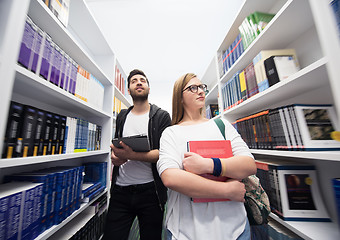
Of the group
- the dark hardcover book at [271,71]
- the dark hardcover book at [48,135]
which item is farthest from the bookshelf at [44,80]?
the dark hardcover book at [271,71]

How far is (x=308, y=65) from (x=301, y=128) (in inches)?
21.2

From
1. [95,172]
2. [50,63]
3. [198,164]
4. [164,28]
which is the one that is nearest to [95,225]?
[95,172]

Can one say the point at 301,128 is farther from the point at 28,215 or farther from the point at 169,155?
the point at 28,215

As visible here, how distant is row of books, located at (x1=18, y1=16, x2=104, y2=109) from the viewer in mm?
668

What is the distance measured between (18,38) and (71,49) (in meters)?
0.58

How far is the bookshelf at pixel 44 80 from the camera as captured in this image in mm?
517

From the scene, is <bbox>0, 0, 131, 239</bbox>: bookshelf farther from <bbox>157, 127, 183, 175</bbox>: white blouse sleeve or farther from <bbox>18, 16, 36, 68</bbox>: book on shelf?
<bbox>157, 127, 183, 175</bbox>: white blouse sleeve

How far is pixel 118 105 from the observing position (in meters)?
1.97

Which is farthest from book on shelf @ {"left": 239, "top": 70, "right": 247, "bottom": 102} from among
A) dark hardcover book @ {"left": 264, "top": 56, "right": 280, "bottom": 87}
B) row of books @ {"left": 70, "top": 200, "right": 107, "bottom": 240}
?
row of books @ {"left": 70, "top": 200, "right": 107, "bottom": 240}

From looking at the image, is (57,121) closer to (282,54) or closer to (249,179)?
(249,179)

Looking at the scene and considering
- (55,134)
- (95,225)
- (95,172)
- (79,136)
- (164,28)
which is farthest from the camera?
(164,28)

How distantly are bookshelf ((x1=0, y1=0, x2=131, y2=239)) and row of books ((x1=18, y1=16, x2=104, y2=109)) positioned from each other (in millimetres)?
67

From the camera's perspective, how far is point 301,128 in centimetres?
77

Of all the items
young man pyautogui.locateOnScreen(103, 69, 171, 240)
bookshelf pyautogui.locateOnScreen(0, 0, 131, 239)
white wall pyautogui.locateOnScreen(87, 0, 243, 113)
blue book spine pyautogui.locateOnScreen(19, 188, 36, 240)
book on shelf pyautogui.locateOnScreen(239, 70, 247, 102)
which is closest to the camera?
bookshelf pyautogui.locateOnScreen(0, 0, 131, 239)
